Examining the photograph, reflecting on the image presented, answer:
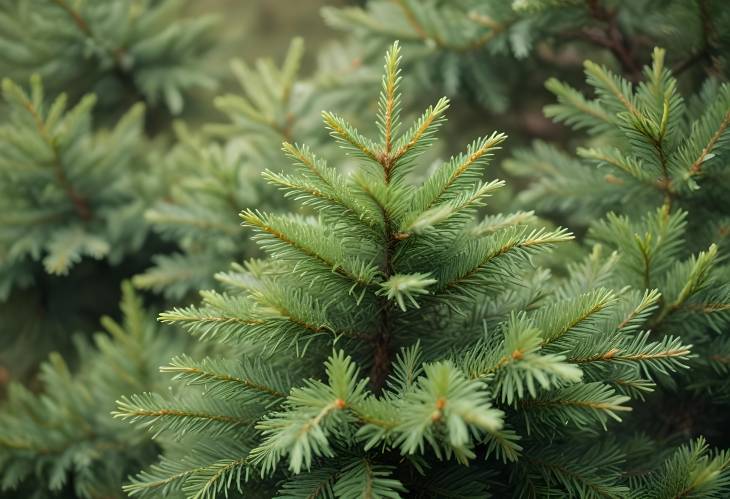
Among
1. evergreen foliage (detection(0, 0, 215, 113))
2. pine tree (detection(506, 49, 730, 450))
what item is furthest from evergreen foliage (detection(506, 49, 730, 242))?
evergreen foliage (detection(0, 0, 215, 113))

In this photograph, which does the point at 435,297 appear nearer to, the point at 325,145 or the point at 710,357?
the point at 710,357

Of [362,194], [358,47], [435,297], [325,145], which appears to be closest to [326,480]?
[435,297]

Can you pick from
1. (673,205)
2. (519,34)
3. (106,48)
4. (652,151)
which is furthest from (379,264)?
(106,48)

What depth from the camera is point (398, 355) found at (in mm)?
963

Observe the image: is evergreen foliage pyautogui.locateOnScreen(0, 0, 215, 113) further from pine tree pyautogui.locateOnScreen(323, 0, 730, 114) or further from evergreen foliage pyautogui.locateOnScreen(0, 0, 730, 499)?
pine tree pyautogui.locateOnScreen(323, 0, 730, 114)

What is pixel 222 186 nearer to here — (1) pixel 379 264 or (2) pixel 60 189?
(2) pixel 60 189

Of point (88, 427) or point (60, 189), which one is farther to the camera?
point (60, 189)

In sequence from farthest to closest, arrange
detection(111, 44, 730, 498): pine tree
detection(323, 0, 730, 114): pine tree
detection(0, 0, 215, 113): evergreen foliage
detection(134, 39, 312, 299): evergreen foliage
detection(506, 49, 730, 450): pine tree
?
1. detection(0, 0, 215, 113): evergreen foliage
2. detection(134, 39, 312, 299): evergreen foliage
3. detection(323, 0, 730, 114): pine tree
4. detection(506, 49, 730, 450): pine tree
5. detection(111, 44, 730, 498): pine tree

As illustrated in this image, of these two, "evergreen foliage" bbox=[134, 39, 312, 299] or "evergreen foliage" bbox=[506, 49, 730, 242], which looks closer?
"evergreen foliage" bbox=[506, 49, 730, 242]

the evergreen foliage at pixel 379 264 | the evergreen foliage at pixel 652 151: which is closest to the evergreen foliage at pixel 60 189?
the evergreen foliage at pixel 379 264

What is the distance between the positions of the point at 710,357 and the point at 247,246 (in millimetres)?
1015

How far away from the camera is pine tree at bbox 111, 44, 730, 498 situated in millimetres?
830

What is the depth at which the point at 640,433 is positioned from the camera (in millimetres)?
1253

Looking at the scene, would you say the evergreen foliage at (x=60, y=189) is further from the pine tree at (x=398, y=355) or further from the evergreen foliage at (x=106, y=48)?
the pine tree at (x=398, y=355)
